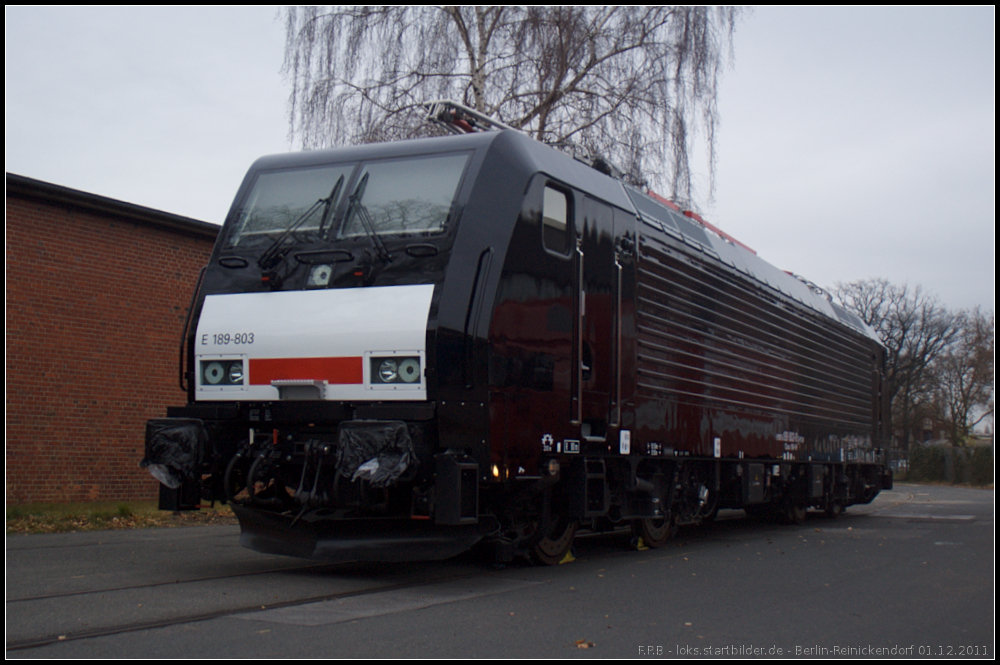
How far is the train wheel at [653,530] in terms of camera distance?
10.2m

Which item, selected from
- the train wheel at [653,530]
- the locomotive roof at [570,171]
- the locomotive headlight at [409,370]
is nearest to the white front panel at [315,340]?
the locomotive headlight at [409,370]

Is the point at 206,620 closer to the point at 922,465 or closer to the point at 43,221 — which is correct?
the point at 43,221

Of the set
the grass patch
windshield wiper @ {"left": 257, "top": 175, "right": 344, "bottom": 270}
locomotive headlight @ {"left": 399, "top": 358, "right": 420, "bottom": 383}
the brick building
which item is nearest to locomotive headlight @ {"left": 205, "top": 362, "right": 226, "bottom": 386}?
windshield wiper @ {"left": 257, "top": 175, "right": 344, "bottom": 270}

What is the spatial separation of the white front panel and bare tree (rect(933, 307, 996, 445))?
1991 inches

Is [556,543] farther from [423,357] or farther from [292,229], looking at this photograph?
[292,229]

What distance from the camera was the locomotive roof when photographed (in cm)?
766

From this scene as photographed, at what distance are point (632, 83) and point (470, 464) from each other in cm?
1286

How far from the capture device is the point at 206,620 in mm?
5547

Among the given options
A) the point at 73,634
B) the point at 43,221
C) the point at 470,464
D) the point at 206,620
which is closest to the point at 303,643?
the point at 206,620

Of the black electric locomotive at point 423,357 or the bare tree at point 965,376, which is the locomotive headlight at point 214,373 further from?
the bare tree at point 965,376

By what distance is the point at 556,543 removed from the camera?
859cm

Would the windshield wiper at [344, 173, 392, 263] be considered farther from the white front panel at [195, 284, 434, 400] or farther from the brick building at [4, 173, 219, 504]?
the brick building at [4, 173, 219, 504]

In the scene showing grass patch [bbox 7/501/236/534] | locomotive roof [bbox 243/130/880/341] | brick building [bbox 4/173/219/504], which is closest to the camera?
locomotive roof [bbox 243/130/880/341]

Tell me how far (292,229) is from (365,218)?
0.66 meters
